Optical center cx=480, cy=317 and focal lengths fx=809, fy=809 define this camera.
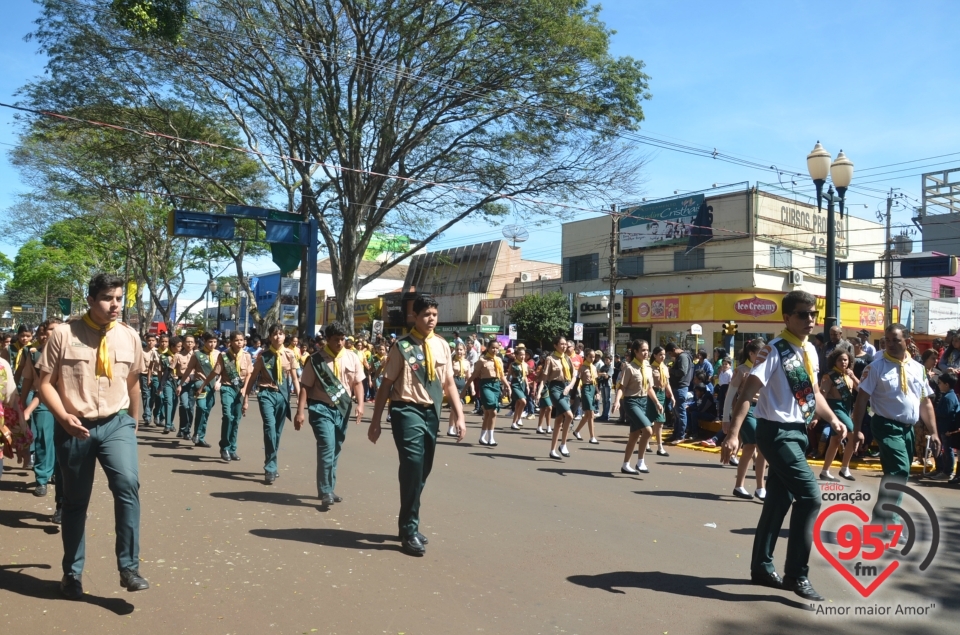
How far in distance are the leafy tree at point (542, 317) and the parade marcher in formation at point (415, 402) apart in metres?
35.8

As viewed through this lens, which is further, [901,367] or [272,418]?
[272,418]

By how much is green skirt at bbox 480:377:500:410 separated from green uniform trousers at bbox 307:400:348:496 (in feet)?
18.7

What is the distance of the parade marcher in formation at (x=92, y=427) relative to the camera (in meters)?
4.78

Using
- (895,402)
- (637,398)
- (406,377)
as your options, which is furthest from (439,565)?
(637,398)

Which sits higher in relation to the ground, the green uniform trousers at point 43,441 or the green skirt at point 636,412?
the green skirt at point 636,412

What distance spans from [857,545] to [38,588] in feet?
17.4

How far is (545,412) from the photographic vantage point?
15.4 metres

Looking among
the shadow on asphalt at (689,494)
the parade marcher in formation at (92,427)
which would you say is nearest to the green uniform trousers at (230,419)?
the shadow on asphalt at (689,494)

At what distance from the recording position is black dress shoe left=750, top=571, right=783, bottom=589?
5.26m

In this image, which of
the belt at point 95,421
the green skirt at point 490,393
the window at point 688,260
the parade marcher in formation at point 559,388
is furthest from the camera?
the window at point 688,260

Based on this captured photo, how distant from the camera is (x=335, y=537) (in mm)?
6559

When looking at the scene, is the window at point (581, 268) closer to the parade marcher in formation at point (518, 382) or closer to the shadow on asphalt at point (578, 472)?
the parade marcher in formation at point (518, 382)

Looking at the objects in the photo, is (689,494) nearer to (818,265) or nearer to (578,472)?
(578,472)

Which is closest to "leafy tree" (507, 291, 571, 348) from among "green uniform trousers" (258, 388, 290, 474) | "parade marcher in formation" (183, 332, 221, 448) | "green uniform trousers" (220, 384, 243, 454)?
"parade marcher in formation" (183, 332, 221, 448)
